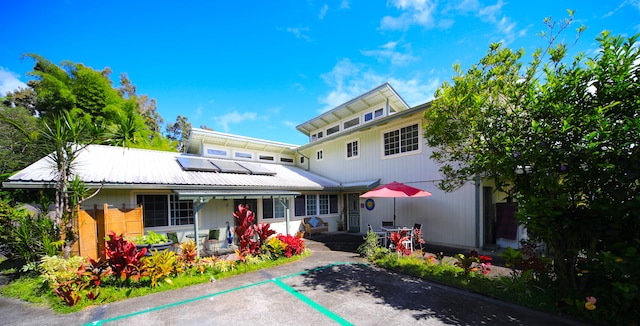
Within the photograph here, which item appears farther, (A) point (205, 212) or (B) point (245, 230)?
(A) point (205, 212)

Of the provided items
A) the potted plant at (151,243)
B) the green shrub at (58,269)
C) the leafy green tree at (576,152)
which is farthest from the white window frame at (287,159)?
the leafy green tree at (576,152)

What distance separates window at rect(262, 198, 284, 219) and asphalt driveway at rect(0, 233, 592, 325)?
217 inches

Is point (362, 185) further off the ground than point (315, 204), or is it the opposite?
point (362, 185)

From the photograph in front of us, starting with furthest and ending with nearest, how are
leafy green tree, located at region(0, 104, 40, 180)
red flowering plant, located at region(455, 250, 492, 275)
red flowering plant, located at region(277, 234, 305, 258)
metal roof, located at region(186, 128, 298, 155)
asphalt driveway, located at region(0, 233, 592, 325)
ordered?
leafy green tree, located at region(0, 104, 40, 180) < metal roof, located at region(186, 128, 298, 155) < red flowering plant, located at region(277, 234, 305, 258) < red flowering plant, located at region(455, 250, 492, 275) < asphalt driveway, located at region(0, 233, 592, 325)

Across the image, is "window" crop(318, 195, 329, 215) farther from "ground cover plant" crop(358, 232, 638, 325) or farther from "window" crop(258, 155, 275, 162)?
"ground cover plant" crop(358, 232, 638, 325)

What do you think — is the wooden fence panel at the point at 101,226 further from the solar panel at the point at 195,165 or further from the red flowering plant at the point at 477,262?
the red flowering plant at the point at 477,262

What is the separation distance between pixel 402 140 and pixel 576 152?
6665 mm

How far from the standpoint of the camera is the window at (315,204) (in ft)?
40.7

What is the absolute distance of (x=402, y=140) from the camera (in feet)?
33.4

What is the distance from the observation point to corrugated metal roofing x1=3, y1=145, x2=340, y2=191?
6.96 metres

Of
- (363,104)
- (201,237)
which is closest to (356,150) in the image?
(363,104)

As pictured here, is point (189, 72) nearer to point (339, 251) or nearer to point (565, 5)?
point (339, 251)

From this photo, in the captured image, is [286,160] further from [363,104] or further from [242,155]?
[363,104]

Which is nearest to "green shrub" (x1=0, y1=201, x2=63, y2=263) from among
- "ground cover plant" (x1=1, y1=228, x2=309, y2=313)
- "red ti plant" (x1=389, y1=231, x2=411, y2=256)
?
"ground cover plant" (x1=1, y1=228, x2=309, y2=313)
